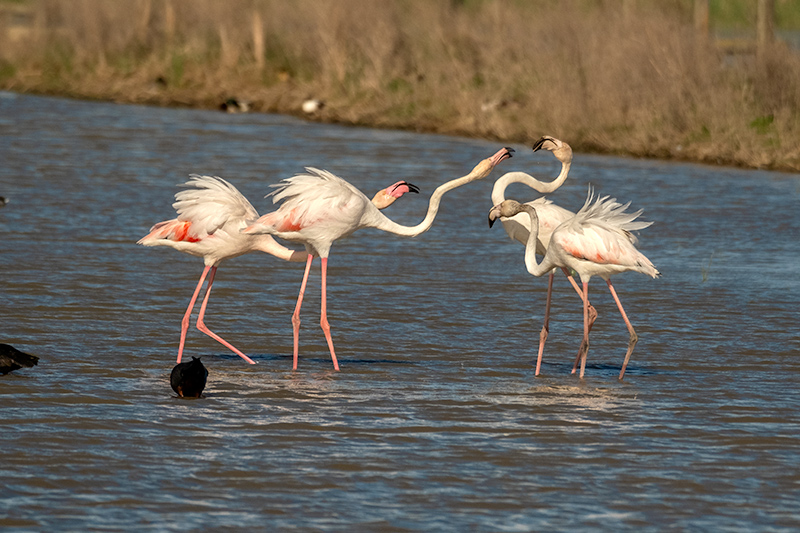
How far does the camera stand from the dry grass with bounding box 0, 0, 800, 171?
20641 millimetres

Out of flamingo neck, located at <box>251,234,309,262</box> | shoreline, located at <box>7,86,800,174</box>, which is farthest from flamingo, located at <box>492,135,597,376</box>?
shoreline, located at <box>7,86,800,174</box>

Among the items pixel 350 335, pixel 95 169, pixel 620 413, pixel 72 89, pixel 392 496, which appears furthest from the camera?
pixel 72 89

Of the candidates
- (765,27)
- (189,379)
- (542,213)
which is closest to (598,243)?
(542,213)

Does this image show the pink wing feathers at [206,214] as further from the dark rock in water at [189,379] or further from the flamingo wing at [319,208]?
the dark rock in water at [189,379]

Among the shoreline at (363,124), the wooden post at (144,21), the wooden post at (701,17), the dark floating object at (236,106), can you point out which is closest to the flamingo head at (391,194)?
the shoreline at (363,124)

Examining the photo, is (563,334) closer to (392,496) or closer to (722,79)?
(392,496)

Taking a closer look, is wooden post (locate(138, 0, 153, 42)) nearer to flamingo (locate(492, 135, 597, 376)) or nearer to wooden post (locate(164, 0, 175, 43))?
wooden post (locate(164, 0, 175, 43))

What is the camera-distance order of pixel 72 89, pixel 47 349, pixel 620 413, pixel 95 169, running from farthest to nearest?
pixel 72 89 < pixel 95 169 < pixel 47 349 < pixel 620 413

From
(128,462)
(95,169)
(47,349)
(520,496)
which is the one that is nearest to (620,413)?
(520,496)

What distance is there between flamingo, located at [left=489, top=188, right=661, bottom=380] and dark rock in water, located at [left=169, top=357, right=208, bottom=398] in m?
2.05

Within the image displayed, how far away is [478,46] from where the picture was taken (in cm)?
2681

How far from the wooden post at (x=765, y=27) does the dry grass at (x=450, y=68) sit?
11.5 inches

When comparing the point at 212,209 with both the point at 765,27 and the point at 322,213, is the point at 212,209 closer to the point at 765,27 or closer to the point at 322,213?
the point at 322,213

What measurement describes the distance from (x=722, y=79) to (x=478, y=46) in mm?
6860
